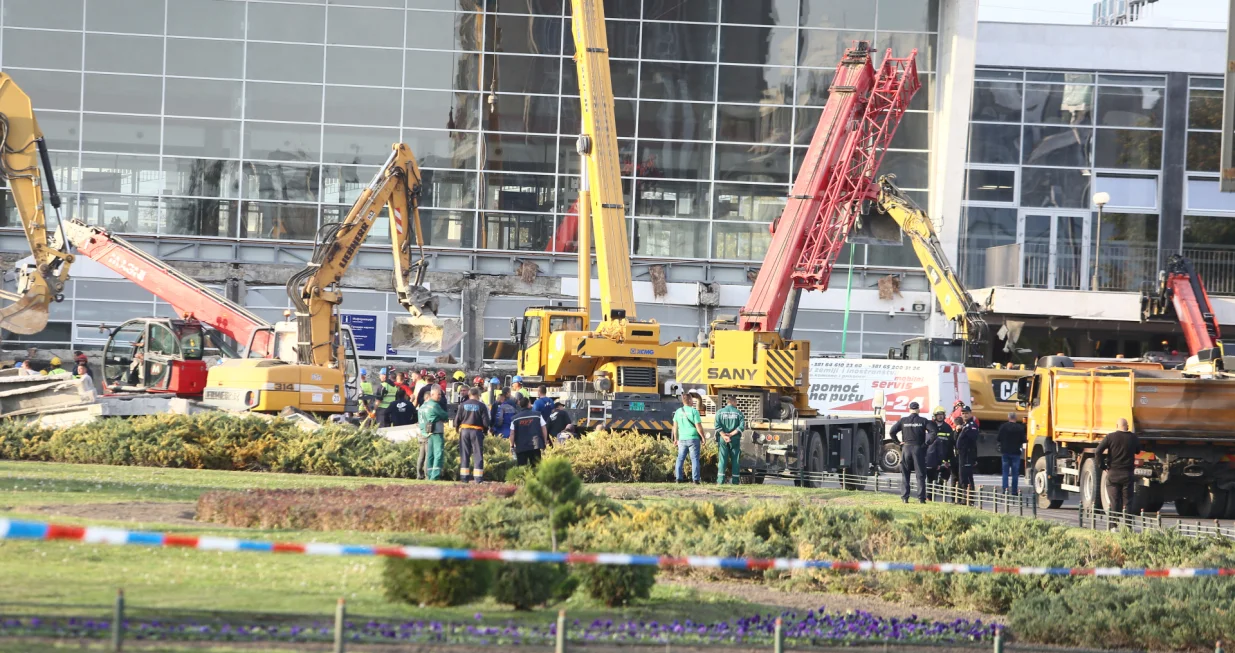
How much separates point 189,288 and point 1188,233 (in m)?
31.7

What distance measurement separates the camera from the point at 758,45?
49.8m

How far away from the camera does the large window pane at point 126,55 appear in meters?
48.2

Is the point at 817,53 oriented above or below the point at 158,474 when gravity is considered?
above

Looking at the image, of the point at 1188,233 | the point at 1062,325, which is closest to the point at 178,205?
the point at 1062,325

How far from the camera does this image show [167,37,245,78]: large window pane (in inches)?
1909

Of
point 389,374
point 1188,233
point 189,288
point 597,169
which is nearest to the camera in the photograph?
point 597,169

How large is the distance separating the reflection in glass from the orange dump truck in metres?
27.5

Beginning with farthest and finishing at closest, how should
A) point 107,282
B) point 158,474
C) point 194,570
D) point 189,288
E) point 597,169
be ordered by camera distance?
point 107,282
point 189,288
point 597,169
point 158,474
point 194,570

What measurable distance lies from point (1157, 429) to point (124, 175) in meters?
34.5

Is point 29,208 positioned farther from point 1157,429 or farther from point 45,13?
point 1157,429

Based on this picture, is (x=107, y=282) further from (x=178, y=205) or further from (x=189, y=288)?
(x=189, y=288)

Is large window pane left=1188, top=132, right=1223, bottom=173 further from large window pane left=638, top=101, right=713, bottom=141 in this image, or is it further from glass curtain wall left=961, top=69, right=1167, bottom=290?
large window pane left=638, top=101, right=713, bottom=141

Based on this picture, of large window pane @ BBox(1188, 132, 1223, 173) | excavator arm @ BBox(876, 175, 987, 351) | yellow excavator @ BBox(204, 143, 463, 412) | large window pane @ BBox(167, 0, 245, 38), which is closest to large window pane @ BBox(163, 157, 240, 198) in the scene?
large window pane @ BBox(167, 0, 245, 38)

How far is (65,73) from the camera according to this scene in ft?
158
